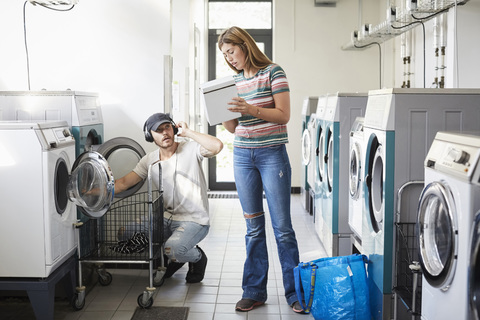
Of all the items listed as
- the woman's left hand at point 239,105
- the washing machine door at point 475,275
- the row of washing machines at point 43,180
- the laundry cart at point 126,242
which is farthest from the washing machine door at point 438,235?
the row of washing machines at point 43,180

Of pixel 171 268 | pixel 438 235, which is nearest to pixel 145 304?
pixel 171 268

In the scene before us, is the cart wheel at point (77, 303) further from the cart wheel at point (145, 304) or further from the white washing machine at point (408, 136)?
the white washing machine at point (408, 136)

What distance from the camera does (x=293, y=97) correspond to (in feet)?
26.0

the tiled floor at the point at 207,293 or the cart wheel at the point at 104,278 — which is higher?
the cart wheel at the point at 104,278

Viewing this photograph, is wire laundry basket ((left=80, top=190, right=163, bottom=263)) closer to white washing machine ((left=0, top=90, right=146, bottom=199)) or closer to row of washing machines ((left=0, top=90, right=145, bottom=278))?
row of washing machines ((left=0, top=90, right=145, bottom=278))

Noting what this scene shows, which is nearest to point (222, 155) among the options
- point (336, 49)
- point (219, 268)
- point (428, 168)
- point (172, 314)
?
point (336, 49)

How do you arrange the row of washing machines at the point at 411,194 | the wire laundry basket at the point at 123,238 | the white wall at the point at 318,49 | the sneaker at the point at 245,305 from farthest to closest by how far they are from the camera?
1. the white wall at the point at 318,49
2. the wire laundry basket at the point at 123,238
3. the sneaker at the point at 245,305
4. the row of washing machines at the point at 411,194

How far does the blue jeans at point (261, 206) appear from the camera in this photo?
3213 millimetres

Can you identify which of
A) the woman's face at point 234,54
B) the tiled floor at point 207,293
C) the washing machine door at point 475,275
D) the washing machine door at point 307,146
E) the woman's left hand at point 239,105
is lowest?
the tiled floor at point 207,293

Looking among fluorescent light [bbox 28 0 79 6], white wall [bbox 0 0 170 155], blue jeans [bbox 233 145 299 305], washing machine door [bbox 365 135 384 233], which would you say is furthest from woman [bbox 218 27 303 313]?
fluorescent light [bbox 28 0 79 6]

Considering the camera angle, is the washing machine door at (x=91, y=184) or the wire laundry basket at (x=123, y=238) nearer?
the washing machine door at (x=91, y=184)

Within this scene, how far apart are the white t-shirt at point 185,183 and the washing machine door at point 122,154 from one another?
0.95 feet

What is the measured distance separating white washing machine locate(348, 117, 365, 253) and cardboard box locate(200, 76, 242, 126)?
0.87m

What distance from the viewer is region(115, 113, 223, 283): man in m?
3.78
